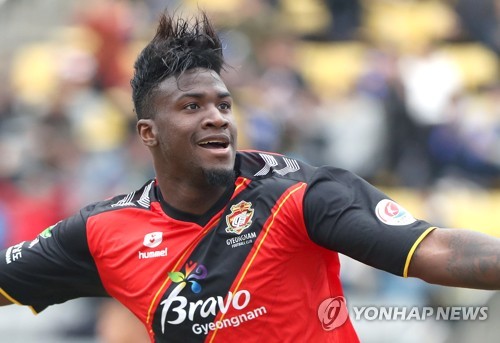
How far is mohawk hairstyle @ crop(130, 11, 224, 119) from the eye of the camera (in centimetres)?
434

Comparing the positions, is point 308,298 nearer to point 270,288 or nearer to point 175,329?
point 270,288

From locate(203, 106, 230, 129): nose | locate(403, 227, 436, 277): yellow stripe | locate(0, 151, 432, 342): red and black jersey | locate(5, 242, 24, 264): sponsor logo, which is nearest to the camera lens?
locate(403, 227, 436, 277): yellow stripe

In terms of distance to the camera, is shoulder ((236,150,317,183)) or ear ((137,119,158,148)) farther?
ear ((137,119,158,148))

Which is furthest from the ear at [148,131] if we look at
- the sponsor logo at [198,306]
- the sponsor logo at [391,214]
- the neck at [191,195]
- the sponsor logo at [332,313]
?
the sponsor logo at [391,214]

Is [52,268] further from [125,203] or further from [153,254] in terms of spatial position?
[153,254]

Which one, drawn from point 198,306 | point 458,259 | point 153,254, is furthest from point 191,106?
point 458,259

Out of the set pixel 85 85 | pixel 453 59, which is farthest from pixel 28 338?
pixel 453 59

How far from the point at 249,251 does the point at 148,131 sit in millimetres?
831

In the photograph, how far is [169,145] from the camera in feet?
14.4

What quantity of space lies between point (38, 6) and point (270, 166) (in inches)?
385

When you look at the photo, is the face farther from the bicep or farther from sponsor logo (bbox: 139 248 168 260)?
the bicep

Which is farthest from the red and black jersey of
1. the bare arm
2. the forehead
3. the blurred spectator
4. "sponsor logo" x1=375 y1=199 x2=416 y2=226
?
the blurred spectator

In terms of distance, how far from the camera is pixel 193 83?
169 inches

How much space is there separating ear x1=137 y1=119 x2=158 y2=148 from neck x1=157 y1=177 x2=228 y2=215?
7.8 inches
